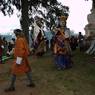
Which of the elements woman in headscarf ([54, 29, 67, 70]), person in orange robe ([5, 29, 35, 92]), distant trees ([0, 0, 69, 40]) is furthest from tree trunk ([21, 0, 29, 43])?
person in orange robe ([5, 29, 35, 92])

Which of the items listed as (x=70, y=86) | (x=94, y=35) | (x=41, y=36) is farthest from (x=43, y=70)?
(x=94, y=35)

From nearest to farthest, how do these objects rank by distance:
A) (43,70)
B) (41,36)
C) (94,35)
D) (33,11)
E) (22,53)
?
(22,53) → (43,70) → (41,36) → (94,35) → (33,11)

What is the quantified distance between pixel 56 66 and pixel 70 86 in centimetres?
311

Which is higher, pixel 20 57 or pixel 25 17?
pixel 25 17

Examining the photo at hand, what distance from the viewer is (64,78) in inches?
559

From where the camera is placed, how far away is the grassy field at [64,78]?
1264cm

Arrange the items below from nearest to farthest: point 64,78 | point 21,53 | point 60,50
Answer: point 21,53 → point 64,78 → point 60,50

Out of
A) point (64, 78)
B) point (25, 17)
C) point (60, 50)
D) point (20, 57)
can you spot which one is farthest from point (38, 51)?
point (20, 57)

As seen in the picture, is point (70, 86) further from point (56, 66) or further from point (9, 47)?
point (9, 47)

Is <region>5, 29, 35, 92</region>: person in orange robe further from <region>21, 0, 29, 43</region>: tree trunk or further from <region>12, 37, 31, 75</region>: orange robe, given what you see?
<region>21, 0, 29, 43</region>: tree trunk

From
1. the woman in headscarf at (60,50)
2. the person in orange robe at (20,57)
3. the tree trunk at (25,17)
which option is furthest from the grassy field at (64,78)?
the tree trunk at (25,17)

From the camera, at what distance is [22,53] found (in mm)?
12703

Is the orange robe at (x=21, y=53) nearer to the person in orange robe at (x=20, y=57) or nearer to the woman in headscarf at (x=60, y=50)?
the person in orange robe at (x=20, y=57)

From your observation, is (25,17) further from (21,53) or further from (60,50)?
(21,53)
